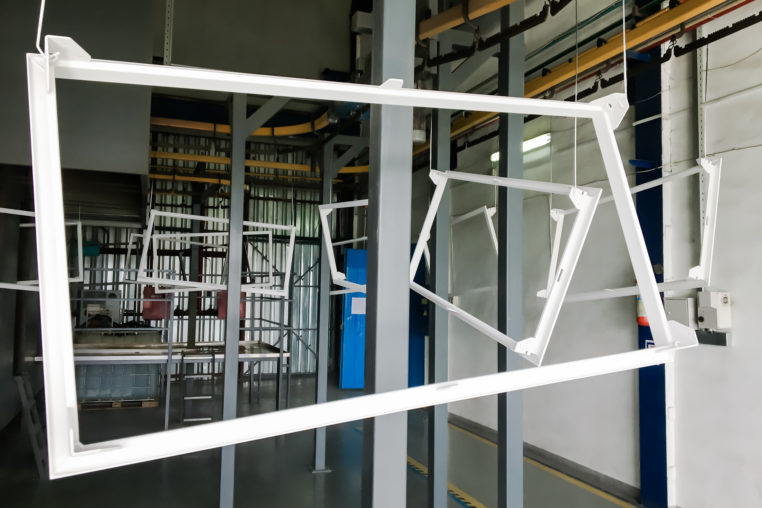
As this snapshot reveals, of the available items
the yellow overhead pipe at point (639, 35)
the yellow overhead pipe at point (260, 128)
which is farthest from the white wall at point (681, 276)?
the yellow overhead pipe at point (260, 128)

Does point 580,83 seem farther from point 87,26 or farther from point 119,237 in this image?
point 119,237

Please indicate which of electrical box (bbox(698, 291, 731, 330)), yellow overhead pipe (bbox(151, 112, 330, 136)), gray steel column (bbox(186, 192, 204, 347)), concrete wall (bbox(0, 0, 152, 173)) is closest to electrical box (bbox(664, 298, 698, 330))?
electrical box (bbox(698, 291, 731, 330))

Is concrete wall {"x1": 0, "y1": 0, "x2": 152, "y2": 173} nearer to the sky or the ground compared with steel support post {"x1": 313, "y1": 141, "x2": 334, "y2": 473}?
nearer to the sky

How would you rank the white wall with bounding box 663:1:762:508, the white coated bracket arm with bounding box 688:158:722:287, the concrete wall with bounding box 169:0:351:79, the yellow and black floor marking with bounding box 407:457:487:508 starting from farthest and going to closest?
the concrete wall with bounding box 169:0:351:79 → the yellow and black floor marking with bounding box 407:457:487:508 → the white wall with bounding box 663:1:762:508 → the white coated bracket arm with bounding box 688:158:722:287

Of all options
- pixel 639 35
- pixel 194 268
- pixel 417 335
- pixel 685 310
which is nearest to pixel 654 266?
pixel 685 310

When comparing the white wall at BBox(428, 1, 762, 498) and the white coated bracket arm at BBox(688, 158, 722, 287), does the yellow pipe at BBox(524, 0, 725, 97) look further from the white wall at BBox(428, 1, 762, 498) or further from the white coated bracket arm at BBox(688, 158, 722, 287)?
the white wall at BBox(428, 1, 762, 498)

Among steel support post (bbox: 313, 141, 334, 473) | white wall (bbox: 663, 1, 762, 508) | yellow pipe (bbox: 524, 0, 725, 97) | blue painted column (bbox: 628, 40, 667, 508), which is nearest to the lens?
yellow pipe (bbox: 524, 0, 725, 97)

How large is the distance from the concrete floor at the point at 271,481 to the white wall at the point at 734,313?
2.88 feet

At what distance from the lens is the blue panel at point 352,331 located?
9.55m

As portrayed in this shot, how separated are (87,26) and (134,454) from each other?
3513mm

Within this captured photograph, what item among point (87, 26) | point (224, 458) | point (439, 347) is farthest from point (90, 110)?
point (439, 347)

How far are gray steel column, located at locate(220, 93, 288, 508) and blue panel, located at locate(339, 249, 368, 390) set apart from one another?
5502 mm

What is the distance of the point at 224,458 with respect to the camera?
391 centimetres

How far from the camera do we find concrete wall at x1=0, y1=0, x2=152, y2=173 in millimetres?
3463
